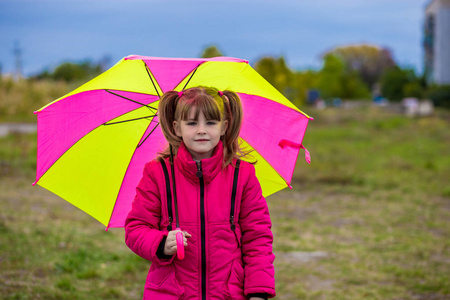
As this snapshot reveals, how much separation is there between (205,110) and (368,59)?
11528 cm

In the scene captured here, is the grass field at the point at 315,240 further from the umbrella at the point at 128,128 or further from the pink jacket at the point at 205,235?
the pink jacket at the point at 205,235

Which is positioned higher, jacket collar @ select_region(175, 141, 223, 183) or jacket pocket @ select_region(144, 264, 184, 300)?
jacket collar @ select_region(175, 141, 223, 183)

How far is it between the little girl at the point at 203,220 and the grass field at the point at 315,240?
2.26 m

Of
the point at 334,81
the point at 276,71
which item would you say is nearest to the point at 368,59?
the point at 334,81

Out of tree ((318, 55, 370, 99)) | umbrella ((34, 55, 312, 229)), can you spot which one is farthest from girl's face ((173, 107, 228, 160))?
tree ((318, 55, 370, 99))

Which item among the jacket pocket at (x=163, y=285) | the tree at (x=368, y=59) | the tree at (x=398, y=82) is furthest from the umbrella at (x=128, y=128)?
the tree at (x=368, y=59)

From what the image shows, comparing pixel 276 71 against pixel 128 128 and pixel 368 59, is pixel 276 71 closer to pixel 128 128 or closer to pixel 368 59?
pixel 128 128

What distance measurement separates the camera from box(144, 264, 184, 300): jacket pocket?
82.5 inches

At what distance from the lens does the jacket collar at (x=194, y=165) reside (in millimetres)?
2148

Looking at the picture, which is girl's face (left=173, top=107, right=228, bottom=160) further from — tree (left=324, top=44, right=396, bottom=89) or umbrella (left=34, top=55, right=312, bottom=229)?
tree (left=324, top=44, right=396, bottom=89)

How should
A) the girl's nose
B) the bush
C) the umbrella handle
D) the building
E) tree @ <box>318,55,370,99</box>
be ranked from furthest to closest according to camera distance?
the building → tree @ <box>318,55,370,99</box> → the bush → the girl's nose → the umbrella handle

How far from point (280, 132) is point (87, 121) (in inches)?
36.8

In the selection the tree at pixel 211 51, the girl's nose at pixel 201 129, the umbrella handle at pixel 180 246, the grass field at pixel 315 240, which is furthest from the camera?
the tree at pixel 211 51

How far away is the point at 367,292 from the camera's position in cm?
443
